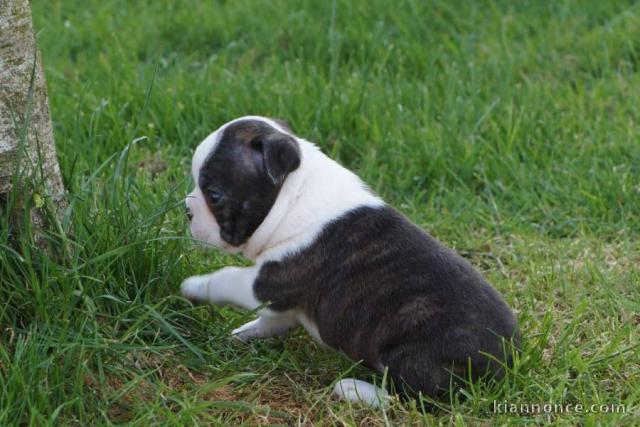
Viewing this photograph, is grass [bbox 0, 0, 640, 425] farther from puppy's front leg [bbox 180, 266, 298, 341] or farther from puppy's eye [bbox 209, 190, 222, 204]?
puppy's eye [bbox 209, 190, 222, 204]

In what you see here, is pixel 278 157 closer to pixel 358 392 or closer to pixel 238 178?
pixel 238 178

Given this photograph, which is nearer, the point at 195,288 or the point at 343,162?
the point at 195,288

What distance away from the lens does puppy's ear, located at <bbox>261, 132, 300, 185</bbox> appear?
4.12 meters

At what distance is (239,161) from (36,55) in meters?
0.91

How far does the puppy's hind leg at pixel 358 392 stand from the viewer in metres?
4.07

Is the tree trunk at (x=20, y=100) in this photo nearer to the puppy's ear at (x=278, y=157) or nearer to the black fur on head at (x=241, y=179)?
the black fur on head at (x=241, y=179)

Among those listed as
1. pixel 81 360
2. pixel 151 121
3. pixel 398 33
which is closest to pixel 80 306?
pixel 81 360

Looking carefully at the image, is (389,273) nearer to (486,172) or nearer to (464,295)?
(464,295)

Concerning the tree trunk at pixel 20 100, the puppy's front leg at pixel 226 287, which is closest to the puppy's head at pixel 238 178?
the puppy's front leg at pixel 226 287

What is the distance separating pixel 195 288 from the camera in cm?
441

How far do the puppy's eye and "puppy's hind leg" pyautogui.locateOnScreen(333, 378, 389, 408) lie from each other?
885mm

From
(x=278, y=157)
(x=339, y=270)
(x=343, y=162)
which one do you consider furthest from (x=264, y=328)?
(x=343, y=162)

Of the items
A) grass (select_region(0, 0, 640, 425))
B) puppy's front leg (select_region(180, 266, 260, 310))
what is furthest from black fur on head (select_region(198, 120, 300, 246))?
grass (select_region(0, 0, 640, 425))

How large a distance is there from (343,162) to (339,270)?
2.33 m
